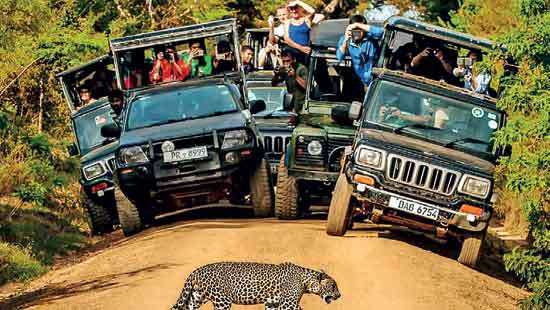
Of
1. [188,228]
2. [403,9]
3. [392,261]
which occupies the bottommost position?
[403,9]

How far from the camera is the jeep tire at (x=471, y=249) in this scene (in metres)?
13.5

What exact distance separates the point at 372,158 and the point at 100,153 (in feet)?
20.7

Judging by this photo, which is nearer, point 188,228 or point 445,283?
point 445,283

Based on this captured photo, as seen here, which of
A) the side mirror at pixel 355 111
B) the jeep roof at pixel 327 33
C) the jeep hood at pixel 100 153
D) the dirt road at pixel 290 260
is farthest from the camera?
the jeep hood at pixel 100 153

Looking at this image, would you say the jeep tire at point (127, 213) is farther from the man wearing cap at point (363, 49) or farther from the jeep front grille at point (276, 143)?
the man wearing cap at point (363, 49)

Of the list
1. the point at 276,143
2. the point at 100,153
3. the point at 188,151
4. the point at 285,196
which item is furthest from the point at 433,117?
the point at 100,153

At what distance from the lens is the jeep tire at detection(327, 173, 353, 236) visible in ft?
44.3

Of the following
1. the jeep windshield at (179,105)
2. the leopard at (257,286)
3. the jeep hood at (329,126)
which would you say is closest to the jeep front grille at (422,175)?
the jeep hood at (329,126)

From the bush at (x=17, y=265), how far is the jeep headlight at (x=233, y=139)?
122 inches

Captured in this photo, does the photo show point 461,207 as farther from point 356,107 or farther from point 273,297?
point 273,297

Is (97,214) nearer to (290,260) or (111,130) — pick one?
(111,130)

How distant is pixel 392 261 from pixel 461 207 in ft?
3.69

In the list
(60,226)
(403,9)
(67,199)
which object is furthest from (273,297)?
(403,9)

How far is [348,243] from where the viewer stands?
13.4 meters
